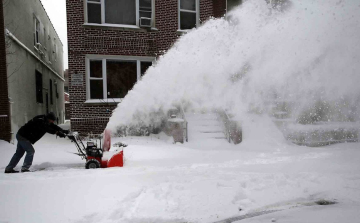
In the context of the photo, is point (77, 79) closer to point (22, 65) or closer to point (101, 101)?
point (101, 101)

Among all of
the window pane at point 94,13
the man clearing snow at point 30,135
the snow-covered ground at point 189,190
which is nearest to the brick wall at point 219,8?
the window pane at point 94,13

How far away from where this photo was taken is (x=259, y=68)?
398 inches

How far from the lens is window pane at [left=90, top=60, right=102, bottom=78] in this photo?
1118 centimetres

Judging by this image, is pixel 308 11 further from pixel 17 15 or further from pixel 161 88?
pixel 17 15

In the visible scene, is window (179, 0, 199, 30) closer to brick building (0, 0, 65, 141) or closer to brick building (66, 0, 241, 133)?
brick building (66, 0, 241, 133)

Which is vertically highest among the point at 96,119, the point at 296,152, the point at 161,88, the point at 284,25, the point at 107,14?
the point at 107,14

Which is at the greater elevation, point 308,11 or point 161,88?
point 308,11

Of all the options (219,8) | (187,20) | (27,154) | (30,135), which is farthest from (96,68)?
(219,8)

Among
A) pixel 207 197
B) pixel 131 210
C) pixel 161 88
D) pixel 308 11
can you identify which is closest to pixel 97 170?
pixel 131 210

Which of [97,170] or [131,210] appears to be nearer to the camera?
[131,210]

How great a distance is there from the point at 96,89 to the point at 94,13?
10.7 feet

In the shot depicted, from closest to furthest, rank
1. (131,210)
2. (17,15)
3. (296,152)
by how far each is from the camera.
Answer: (131,210) → (296,152) → (17,15)

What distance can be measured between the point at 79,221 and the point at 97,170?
2157 millimetres

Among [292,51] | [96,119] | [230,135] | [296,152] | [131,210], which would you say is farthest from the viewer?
[96,119]
